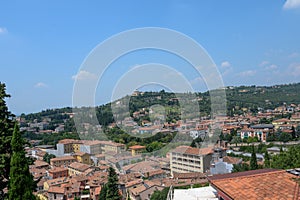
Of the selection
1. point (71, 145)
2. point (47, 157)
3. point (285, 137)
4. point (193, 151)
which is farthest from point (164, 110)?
point (47, 157)

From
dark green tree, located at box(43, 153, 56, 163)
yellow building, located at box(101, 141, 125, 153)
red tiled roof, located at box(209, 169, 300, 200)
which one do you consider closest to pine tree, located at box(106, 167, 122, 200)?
red tiled roof, located at box(209, 169, 300, 200)

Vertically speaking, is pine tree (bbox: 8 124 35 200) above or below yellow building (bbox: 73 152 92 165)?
above

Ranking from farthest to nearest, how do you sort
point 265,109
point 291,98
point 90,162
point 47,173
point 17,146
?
point 291,98 → point 265,109 → point 90,162 → point 47,173 → point 17,146

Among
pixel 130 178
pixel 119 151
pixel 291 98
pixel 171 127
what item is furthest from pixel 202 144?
pixel 291 98

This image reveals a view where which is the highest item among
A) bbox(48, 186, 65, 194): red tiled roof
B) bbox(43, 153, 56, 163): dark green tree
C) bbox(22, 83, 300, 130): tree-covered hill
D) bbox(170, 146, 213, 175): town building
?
bbox(22, 83, 300, 130): tree-covered hill

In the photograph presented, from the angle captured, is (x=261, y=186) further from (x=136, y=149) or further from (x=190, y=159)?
(x=136, y=149)

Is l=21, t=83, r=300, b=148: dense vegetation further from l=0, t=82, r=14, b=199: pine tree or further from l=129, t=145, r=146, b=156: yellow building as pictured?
l=0, t=82, r=14, b=199: pine tree

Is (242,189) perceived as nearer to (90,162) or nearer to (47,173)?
(47,173)
